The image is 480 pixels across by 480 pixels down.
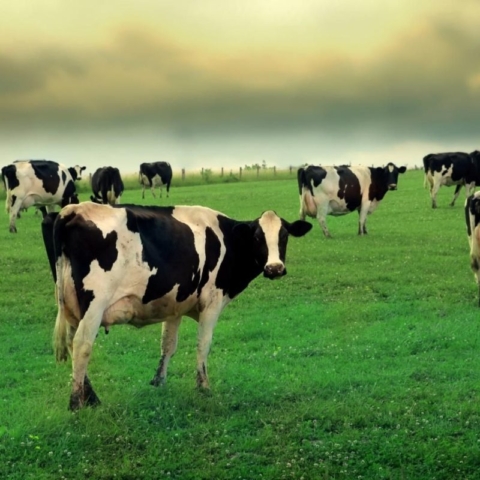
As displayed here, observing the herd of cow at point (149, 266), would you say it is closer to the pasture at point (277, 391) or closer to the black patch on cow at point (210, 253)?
Result: the black patch on cow at point (210, 253)

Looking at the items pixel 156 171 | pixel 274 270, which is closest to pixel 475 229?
pixel 274 270

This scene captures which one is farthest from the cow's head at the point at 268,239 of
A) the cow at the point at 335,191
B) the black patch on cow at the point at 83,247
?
the cow at the point at 335,191

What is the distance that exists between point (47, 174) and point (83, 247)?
22.5 metres

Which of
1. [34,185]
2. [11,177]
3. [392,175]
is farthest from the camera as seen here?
[392,175]

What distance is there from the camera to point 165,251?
9.15 metres

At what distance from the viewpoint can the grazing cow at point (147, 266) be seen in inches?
336

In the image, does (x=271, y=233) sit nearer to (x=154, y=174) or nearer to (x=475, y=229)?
(x=475, y=229)

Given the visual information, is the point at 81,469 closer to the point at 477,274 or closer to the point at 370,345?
the point at 370,345

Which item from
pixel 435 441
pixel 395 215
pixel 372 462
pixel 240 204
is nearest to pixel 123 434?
pixel 372 462

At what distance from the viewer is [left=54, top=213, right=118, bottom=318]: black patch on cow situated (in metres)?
8.52

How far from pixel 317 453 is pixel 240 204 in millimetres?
33797

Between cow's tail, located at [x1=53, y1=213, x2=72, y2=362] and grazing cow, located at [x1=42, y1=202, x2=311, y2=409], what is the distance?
0.04 ft

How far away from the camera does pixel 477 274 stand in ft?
51.3

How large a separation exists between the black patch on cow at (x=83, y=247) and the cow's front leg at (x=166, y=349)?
1753mm
